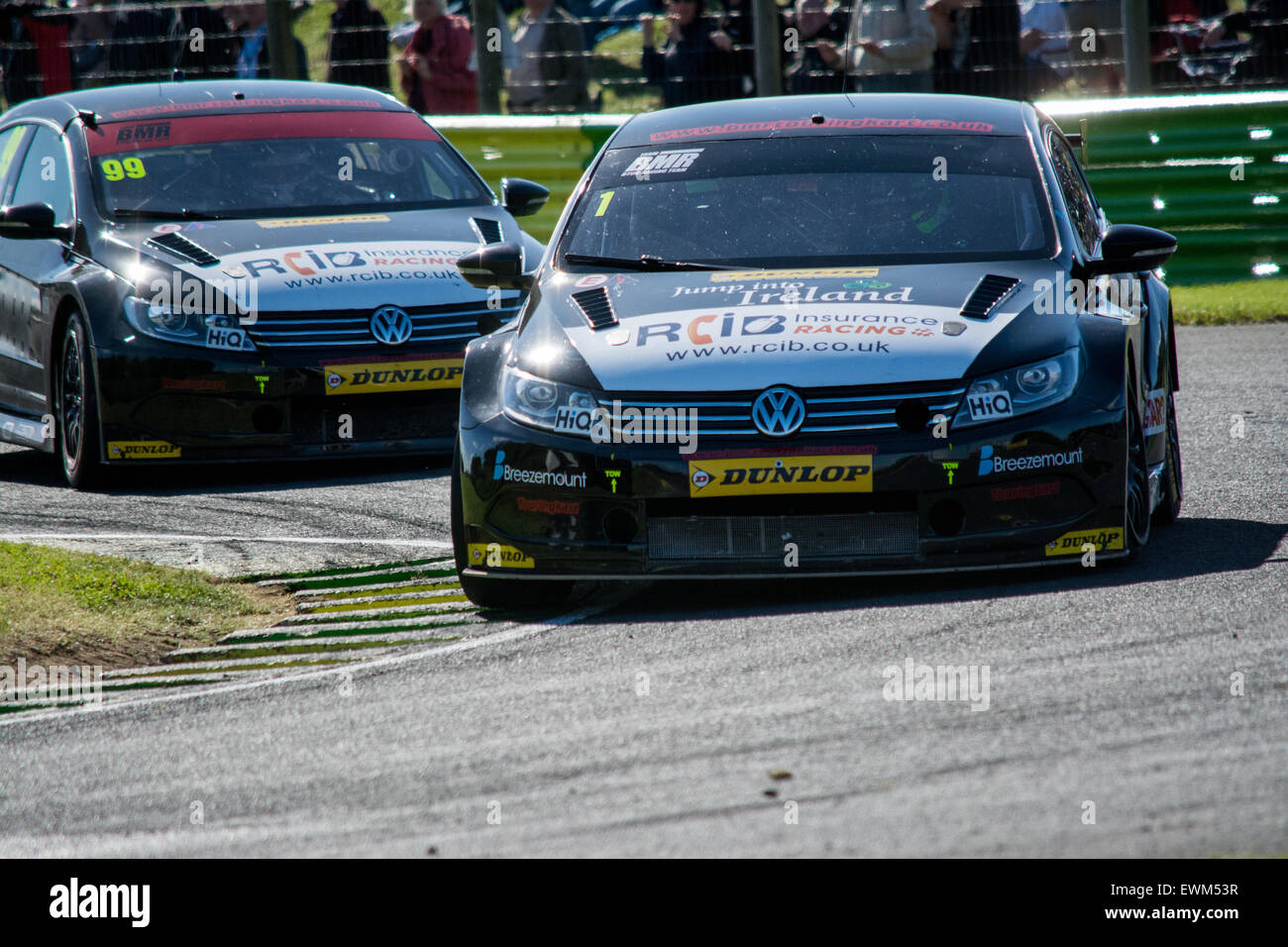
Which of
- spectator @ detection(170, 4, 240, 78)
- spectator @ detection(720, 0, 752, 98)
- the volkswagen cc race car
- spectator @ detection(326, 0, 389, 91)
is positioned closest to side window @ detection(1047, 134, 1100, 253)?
the volkswagen cc race car

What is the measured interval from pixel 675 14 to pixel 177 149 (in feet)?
19.7

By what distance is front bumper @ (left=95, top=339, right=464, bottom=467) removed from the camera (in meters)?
8.94

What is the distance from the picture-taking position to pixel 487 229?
394 inches

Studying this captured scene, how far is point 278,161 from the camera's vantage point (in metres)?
10.2

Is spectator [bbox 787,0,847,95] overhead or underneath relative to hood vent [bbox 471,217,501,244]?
overhead

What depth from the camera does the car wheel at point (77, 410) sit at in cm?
910

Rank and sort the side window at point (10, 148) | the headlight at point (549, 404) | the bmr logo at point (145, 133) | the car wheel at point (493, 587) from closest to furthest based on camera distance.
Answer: the headlight at point (549, 404) < the car wheel at point (493, 587) < the bmr logo at point (145, 133) < the side window at point (10, 148)

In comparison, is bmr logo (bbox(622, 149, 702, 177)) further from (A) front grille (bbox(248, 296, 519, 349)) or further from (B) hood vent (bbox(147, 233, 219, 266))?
(B) hood vent (bbox(147, 233, 219, 266))

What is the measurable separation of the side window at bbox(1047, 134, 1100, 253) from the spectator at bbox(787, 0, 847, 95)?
7179 millimetres

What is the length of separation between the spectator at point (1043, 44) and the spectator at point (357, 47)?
17.3 ft

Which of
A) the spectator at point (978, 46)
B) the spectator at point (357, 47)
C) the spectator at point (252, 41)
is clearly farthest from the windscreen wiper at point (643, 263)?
the spectator at point (252, 41)

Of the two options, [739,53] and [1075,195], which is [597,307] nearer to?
[1075,195]

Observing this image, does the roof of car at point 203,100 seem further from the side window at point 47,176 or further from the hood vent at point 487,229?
the hood vent at point 487,229
